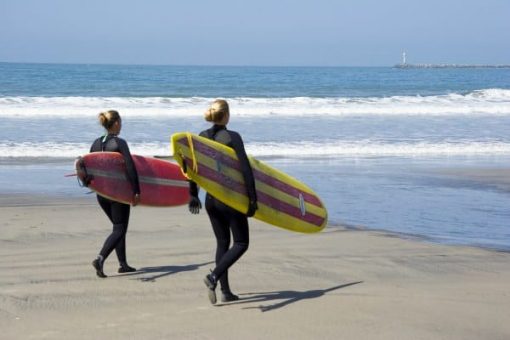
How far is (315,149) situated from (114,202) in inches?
409

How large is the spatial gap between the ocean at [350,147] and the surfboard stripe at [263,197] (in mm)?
2230

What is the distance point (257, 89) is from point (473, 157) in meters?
32.2

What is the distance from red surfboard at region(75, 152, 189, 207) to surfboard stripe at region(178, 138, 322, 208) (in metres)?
A: 1.06

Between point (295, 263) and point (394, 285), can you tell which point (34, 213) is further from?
point (394, 285)

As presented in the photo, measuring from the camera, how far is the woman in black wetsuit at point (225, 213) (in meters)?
5.04

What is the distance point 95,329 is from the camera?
468 cm

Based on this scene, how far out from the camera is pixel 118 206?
6145mm

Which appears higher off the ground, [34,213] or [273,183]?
[273,183]

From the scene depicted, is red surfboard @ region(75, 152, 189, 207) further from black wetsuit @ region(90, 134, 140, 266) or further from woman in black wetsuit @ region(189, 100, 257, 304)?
woman in black wetsuit @ region(189, 100, 257, 304)

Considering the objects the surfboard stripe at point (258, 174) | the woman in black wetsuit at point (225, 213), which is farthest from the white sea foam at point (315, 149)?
the woman in black wetsuit at point (225, 213)

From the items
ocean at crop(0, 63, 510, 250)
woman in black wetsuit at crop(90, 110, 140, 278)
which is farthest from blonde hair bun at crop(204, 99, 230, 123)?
ocean at crop(0, 63, 510, 250)

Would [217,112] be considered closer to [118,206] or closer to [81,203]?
[118,206]

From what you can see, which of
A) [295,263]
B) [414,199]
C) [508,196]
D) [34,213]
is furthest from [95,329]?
[508,196]

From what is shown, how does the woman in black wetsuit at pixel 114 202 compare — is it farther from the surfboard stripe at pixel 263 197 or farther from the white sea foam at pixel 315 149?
the white sea foam at pixel 315 149
